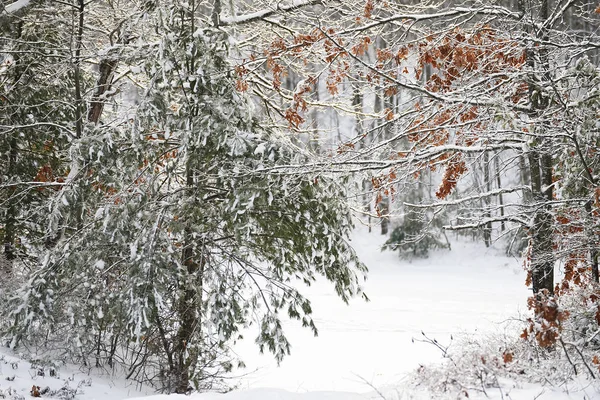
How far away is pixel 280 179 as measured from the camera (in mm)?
6547

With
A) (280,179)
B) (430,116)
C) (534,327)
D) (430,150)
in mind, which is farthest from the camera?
(280,179)

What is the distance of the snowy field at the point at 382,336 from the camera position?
19.5 ft

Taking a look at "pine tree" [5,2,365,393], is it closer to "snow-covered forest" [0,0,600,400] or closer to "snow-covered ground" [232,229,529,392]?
"snow-covered forest" [0,0,600,400]

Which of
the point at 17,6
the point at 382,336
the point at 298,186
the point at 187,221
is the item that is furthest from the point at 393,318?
the point at 17,6

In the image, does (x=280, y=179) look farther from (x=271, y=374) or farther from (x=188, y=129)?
(x=271, y=374)

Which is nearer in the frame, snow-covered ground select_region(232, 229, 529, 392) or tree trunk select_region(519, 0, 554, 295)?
tree trunk select_region(519, 0, 554, 295)

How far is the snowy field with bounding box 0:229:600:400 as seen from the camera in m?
5.94

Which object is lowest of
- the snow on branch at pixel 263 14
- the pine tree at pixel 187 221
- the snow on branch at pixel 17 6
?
the pine tree at pixel 187 221

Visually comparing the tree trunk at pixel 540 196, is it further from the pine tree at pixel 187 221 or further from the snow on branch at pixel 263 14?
the snow on branch at pixel 263 14

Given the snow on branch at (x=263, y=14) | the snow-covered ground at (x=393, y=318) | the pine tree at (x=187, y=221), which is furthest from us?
the snow-covered ground at (x=393, y=318)

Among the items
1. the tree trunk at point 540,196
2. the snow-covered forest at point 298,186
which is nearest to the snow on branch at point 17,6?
the snow-covered forest at point 298,186

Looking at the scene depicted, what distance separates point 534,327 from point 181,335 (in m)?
4.62

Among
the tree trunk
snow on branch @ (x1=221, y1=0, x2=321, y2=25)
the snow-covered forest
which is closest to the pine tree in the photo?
the snow-covered forest

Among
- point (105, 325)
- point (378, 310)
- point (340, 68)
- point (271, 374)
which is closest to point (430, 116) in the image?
point (340, 68)
